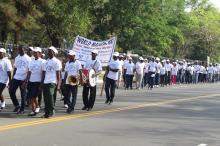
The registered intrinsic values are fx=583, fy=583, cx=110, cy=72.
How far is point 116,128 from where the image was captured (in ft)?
43.2

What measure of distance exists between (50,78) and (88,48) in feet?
28.3

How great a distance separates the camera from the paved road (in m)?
11.2

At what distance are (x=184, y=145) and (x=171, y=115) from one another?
566 centimetres

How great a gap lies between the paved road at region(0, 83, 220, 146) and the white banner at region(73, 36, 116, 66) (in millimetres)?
4319

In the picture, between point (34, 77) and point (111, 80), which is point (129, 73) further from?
point (34, 77)

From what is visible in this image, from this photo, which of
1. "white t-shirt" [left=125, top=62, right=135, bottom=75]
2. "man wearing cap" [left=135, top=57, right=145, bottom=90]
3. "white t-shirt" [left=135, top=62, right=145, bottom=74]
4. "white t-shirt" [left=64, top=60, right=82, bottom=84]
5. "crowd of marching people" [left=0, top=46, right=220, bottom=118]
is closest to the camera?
"crowd of marching people" [left=0, top=46, right=220, bottom=118]

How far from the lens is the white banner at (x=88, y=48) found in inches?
893

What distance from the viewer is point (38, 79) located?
14.8 metres

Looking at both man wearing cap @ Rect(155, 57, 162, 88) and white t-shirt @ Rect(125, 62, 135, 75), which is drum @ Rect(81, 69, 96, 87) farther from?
man wearing cap @ Rect(155, 57, 162, 88)

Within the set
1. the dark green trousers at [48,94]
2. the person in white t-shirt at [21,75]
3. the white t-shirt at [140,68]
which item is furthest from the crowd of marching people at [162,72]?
the dark green trousers at [48,94]

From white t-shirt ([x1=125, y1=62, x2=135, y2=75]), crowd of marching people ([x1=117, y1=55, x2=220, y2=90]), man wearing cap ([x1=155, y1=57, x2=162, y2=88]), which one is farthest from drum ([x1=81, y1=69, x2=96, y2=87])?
man wearing cap ([x1=155, y1=57, x2=162, y2=88])

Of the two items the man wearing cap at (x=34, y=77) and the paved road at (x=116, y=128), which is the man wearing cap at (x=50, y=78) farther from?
the paved road at (x=116, y=128)

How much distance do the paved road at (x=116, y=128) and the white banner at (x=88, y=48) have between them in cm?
432

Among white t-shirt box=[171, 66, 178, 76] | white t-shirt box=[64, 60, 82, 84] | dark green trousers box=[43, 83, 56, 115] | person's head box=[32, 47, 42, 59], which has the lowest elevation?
dark green trousers box=[43, 83, 56, 115]
